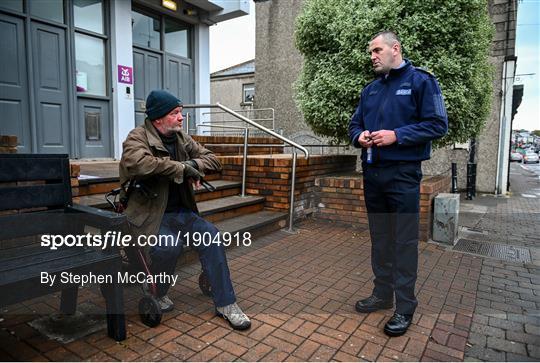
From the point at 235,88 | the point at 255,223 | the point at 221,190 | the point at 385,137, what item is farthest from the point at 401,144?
the point at 235,88

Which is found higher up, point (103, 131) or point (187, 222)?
point (103, 131)

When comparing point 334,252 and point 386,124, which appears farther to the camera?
point 334,252

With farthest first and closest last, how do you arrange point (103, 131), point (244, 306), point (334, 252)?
point (103, 131) → point (334, 252) → point (244, 306)

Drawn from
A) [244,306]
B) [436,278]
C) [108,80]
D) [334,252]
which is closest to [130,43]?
[108,80]

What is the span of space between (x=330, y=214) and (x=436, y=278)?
2.13m

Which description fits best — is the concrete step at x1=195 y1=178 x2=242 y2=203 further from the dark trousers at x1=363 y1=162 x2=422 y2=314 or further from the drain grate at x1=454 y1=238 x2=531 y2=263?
the drain grate at x1=454 y1=238 x2=531 y2=263

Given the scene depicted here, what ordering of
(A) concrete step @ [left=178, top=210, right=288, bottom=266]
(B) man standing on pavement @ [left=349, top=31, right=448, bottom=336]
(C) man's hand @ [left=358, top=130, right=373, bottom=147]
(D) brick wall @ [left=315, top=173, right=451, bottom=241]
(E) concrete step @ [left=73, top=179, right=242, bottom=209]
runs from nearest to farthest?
(B) man standing on pavement @ [left=349, top=31, right=448, bottom=336] < (C) man's hand @ [left=358, top=130, right=373, bottom=147] < (E) concrete step @ [left=73, top=179, right=242, bottom=209] < (A) concrete step @ [left=178, top=210, right=288, bottom=266] < (D) brick wall @ [left=315, top=173, right=451, bottom=241]

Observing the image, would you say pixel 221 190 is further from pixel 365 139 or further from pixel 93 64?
pixel 93 64

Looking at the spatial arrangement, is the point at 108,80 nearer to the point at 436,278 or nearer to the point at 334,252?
the point at 334,252

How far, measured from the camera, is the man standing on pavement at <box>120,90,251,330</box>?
250 cm

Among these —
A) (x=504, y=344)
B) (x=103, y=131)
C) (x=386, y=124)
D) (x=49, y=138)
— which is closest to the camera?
(x=504, y=344)

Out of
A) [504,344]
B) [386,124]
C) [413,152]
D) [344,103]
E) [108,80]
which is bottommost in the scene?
[504,344]

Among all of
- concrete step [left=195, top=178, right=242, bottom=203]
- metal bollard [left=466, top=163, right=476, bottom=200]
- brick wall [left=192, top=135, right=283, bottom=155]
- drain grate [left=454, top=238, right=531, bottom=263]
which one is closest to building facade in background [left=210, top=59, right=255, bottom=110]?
metal bollard [left=466, top=163, right=476, bottom=200]

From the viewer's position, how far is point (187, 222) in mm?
2809
